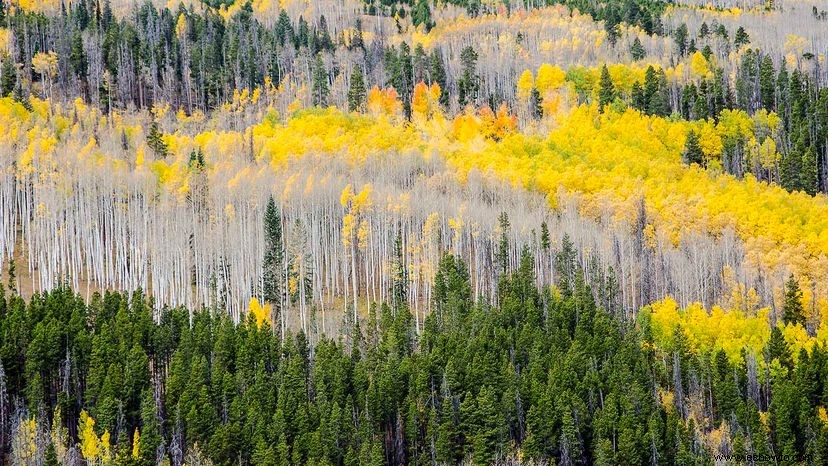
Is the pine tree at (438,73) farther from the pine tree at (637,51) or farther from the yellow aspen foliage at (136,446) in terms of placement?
the yellow aspen foliage at (136,446)

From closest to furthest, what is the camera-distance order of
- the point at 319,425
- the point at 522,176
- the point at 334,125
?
the point at 319,425, the point at 522,176, the point at 334,125

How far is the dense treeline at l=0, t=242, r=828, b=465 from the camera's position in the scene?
78188mm

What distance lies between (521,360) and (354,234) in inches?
1063

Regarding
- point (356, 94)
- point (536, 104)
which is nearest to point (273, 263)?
point (356, 94)

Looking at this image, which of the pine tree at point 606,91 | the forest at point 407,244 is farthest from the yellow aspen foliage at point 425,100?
the pine tree at point 606,91

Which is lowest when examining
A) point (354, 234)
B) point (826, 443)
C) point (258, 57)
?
point (826, 443)

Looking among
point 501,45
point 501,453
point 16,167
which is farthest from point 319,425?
point 501,45

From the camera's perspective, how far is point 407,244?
4407 inches

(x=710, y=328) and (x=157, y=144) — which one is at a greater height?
(x=157, y=144)

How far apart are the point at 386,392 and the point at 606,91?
80265mm

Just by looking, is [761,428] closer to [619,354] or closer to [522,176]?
[619,354]

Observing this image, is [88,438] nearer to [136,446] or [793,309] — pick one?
[136,446]

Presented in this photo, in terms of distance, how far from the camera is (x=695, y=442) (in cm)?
8100

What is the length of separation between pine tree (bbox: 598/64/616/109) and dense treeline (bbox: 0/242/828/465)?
6211 centimetres
